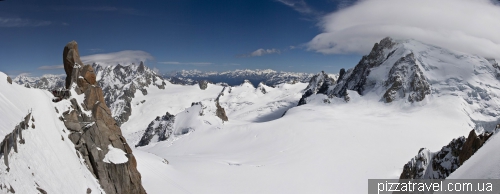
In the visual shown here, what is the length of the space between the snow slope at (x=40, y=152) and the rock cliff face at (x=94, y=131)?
819 mm

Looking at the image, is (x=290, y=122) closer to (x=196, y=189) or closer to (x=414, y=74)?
(x=196, y=189)

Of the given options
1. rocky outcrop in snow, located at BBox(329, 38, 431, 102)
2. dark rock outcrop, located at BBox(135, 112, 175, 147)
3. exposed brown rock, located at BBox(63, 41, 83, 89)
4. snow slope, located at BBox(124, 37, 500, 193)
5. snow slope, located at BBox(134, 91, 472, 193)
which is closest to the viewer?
exposed brown rock, located at BBox(63, 41, 83, 89)

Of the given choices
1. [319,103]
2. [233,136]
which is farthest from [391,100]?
[233,136]

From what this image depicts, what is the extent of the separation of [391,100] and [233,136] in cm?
4487

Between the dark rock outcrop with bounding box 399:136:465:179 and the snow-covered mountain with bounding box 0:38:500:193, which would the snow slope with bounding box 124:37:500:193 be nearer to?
the snow-covered mountain with bounding box 0:38:500:193

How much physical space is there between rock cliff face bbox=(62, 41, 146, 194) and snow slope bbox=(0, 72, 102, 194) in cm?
82

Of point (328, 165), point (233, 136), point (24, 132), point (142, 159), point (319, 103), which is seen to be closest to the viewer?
point (24, 132)

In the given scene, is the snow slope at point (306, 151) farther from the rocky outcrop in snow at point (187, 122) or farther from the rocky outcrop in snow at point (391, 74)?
the rocky outcrop in snow at point (391, 74)

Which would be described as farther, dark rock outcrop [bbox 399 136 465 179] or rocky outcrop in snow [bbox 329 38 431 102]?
rocky outcrop in snow [bbox 329 38 431 102]

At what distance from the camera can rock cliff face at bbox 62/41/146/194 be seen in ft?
56.1

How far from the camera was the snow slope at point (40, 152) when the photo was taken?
34.4 ft

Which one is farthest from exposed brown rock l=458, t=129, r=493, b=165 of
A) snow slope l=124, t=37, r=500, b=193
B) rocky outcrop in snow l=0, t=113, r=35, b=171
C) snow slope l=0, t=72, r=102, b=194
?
rocky outcrop in snow l=0, t=113, r=35, b=171

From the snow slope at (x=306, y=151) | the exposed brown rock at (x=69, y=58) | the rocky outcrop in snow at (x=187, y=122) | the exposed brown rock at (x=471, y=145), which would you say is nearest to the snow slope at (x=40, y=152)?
the exposed brown rock at (x=69, y=58)

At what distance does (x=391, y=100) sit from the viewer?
67.4 m
